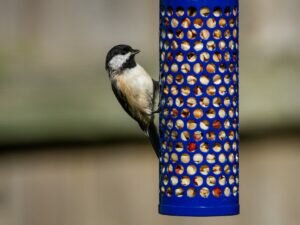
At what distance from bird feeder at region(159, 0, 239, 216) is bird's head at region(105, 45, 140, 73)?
0.47 metres

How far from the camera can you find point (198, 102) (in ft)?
18.7

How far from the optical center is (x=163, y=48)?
5738 mm

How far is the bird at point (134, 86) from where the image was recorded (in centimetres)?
625

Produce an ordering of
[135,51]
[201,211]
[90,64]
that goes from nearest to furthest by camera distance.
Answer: [201,211] < [135,51] < [90,64]

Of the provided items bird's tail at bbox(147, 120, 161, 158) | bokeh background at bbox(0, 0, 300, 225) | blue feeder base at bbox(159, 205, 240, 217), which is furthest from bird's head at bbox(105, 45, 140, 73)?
blue feeder base at bbox(159, 205, 240, 217)

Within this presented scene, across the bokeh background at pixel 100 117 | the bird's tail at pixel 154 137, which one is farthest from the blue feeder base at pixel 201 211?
the bokeh background at pixel 100 117

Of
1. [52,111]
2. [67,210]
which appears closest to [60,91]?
[52,111]

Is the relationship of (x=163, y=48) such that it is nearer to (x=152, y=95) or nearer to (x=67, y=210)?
(x=152, y=95)

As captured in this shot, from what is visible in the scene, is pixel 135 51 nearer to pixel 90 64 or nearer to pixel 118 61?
pixel 118 61

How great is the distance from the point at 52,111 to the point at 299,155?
129cm

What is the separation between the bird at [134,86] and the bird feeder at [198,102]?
1.57 ft

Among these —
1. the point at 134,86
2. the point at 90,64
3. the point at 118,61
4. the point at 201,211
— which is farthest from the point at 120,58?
the point at 201,211

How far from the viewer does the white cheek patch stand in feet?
20.5

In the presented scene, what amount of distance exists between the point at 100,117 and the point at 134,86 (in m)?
0.72
